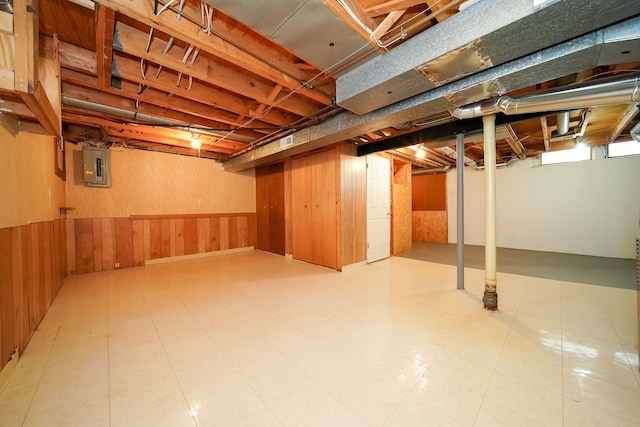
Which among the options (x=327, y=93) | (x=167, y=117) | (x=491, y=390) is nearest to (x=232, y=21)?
(x=327, y=93)

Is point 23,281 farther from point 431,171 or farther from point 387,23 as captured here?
point 431,171

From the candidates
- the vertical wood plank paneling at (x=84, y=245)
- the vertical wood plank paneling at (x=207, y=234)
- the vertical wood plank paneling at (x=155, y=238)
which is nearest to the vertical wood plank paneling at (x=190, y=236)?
the vertical wood plank paneling at (x=207, y=234)

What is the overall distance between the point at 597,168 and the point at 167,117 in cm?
758

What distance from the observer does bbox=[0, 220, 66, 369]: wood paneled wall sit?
55.9 inches

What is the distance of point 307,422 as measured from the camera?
3.52 feet

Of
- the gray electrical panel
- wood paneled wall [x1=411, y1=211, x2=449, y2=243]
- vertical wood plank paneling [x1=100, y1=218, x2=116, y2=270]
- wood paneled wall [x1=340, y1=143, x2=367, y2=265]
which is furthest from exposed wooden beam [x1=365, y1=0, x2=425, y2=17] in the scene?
wood paneled wall [x1=411, y1=211, x2=449, y2=243]

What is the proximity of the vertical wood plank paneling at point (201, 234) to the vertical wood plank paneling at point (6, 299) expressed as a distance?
342 cm

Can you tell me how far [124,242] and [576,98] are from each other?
5975mm

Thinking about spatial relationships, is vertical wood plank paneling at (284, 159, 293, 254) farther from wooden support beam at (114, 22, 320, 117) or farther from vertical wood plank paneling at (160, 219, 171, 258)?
vertical wood plank paneling at (160, 219, 171, 258)

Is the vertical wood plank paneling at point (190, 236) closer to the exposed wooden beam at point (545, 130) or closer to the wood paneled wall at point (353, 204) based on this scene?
the wood paneled wall at point (353, 204)

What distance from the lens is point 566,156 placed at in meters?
4.88

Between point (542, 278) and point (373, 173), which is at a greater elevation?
point (373, 173)

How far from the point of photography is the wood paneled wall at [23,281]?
4.66 feet

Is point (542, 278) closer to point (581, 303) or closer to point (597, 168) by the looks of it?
point (581, 303)
